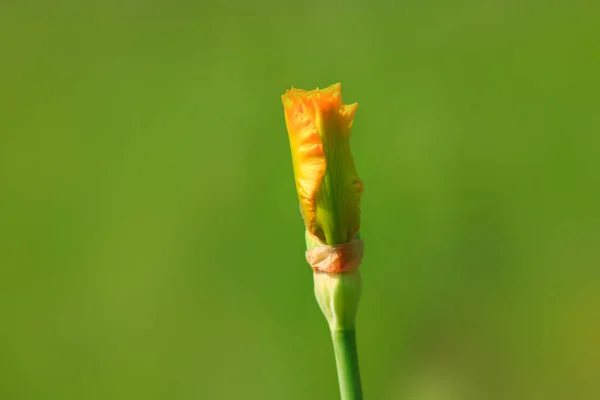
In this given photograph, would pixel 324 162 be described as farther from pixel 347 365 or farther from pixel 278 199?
pixel 278 199

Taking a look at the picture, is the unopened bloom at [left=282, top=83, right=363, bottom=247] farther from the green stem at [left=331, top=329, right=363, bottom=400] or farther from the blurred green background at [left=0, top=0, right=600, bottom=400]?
the blurred green background at [left=0, top=0, right=600, bottom=400]

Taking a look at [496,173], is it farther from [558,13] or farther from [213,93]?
[213,93]

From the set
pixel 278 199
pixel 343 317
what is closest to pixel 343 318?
pixel 343 317

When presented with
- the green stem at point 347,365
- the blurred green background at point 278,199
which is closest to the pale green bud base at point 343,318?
the green stem at point 347,365

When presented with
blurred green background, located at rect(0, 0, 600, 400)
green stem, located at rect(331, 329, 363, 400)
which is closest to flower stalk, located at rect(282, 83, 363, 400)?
green stem, located at rect(331, 329, 363, 400)

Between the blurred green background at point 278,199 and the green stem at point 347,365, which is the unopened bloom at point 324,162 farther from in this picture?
the blurred green background at point 278,199

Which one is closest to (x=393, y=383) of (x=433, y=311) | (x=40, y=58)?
(x=433, y=311)
